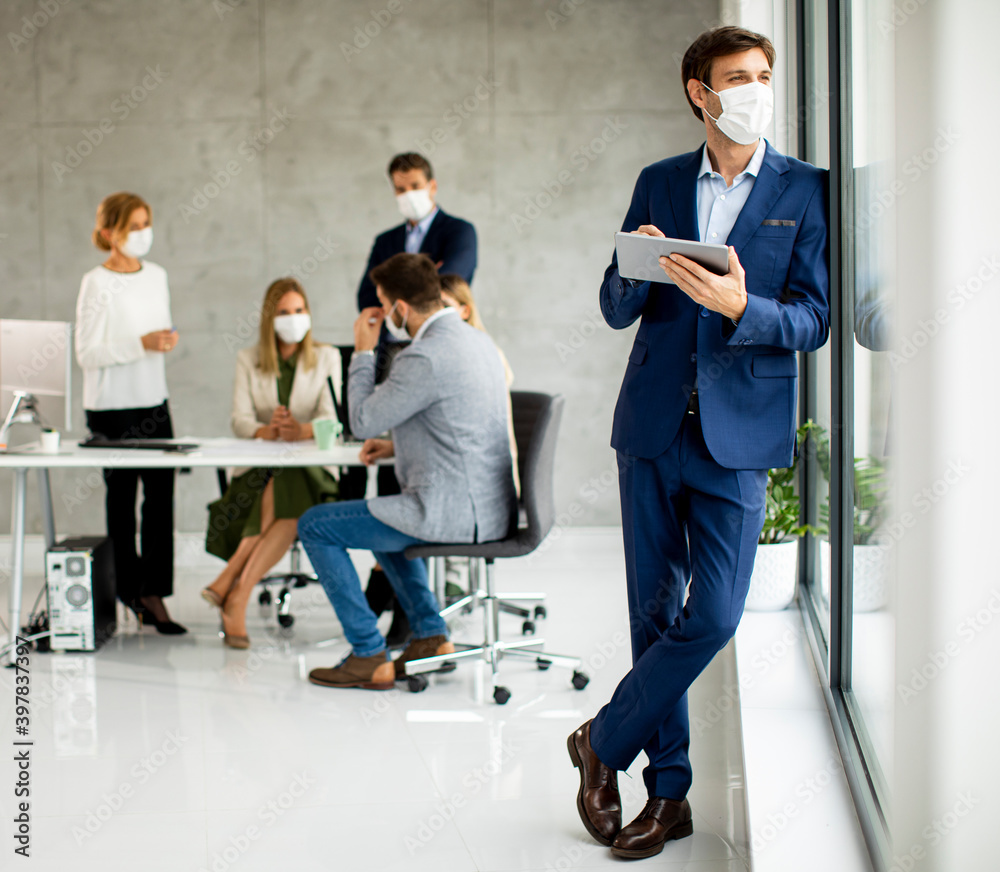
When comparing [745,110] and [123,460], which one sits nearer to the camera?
[745,110]

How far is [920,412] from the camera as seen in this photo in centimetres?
144

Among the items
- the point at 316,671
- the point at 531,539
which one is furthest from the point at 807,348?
the point at 316,671

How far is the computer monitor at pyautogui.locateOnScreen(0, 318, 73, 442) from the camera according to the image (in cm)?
374

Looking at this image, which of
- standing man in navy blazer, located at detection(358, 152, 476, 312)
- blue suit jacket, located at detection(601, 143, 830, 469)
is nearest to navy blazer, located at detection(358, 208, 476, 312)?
standing man in navy blazer, located at detection(358, 152, 476, 312)

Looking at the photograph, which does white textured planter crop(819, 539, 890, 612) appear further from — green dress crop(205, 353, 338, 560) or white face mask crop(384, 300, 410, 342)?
green dress crop(205, 353, 338, 560)

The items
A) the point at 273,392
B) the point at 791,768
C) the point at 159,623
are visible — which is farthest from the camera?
the point at 273,392

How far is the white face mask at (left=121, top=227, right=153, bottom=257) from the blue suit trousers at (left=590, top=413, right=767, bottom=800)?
9.10 ft

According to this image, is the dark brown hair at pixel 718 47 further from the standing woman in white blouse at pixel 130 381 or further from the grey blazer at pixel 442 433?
the standing woman in white blouse at pixel 130 381

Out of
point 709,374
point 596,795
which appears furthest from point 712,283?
point 596,795

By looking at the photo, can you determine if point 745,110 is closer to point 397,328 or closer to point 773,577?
point 397,328

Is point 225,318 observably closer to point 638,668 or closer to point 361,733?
point 361,733

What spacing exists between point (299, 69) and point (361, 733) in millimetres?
3840

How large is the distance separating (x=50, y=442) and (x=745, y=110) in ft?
9.57

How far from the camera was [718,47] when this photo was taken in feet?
6.62
